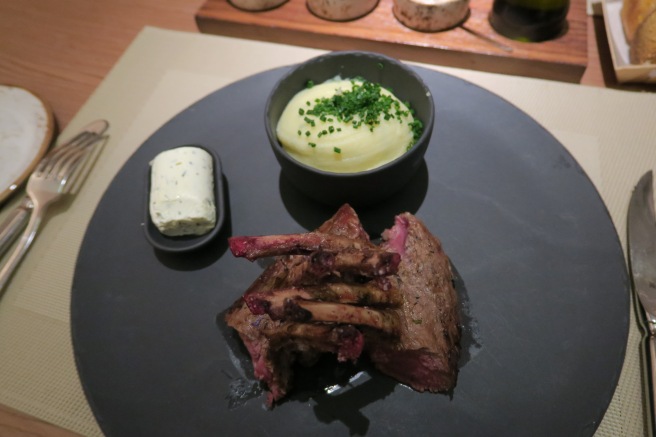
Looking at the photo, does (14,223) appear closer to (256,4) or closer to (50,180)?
(50,180)

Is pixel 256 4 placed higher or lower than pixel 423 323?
higher

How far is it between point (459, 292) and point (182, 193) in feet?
3.67

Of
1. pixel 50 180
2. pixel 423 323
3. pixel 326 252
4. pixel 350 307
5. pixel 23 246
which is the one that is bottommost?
pixel 23 246

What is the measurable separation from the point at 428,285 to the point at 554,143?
0.93 metres

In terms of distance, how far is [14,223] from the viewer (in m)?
2.00

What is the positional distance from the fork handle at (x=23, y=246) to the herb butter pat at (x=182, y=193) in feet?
2.20

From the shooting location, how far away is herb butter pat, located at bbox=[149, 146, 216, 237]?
166cm

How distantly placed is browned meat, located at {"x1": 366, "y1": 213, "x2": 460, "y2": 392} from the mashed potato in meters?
0.33

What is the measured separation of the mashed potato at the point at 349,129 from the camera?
1637 mm

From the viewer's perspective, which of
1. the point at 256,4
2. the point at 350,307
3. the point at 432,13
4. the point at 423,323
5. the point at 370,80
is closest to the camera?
the point at 350,307

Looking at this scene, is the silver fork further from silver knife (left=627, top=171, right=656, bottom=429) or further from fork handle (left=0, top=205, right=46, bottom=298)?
silver knife (left=627, top=171, right=656, bottom=429)

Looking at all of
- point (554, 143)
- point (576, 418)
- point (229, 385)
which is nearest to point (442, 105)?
point (554, 143)

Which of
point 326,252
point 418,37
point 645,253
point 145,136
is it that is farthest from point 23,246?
point 645,253

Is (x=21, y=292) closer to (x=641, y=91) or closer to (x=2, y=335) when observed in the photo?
(x=2, y=335)
